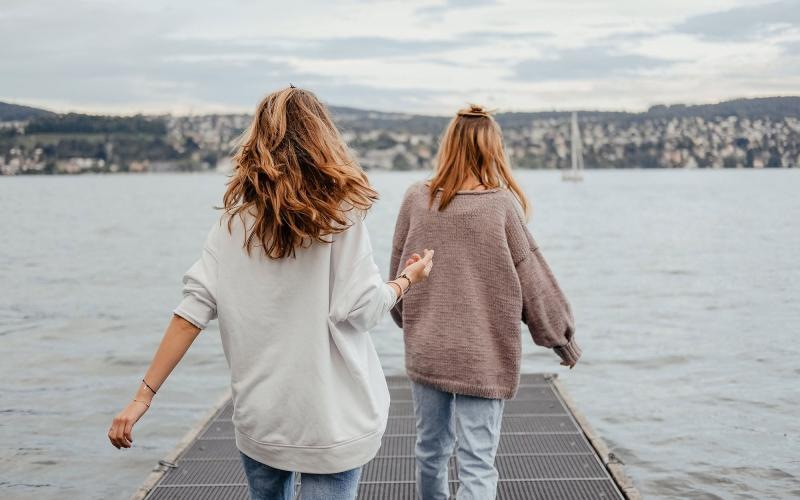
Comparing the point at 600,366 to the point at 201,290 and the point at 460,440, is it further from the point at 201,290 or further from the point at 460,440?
the point at 201,290

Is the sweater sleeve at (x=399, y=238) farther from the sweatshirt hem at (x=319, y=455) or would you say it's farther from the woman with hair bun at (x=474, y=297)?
the sweatshirt hem at (x=319, y=455)

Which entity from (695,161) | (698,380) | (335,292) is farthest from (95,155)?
(335,292)

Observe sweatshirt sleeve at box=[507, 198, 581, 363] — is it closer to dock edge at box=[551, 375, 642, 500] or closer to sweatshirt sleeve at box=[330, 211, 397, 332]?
sweatshirt sleeve at box=[330, 211, 397, 332]

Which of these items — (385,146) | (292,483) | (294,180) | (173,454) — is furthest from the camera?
(385,146)

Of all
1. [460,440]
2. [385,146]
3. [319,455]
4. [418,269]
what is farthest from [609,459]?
[385,146]

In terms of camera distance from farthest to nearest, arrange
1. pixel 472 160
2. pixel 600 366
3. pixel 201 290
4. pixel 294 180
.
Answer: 1. pixel 600 366
2. pixel 472 160
3. pixel 201 290
4. pixel 294 180

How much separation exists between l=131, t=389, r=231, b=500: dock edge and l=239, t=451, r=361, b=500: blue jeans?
265 cm

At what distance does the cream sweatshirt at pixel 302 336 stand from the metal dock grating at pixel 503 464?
2694 mm

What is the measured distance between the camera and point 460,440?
12.3ft

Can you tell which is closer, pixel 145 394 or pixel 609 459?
pixel 145 394

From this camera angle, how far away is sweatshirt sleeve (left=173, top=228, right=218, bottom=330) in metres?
2.63

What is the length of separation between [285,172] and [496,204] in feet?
4.58

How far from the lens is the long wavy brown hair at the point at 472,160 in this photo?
3773 millimetres

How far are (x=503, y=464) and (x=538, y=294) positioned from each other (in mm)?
2265
